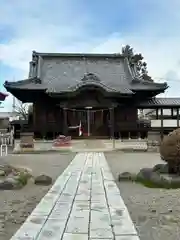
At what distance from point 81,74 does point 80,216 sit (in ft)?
88.8

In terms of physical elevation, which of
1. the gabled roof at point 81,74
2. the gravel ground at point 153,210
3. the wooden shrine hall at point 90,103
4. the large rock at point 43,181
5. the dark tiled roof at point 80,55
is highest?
the dark tiled roof at point 80,55

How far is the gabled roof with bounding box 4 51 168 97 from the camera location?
27.5 m

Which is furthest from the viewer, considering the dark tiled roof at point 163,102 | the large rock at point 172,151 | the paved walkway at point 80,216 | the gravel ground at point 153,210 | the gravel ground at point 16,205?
the dark tiled roof at point 163,102

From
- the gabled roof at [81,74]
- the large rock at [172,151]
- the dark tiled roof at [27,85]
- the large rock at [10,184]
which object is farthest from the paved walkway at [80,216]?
the dark tiled roof at [27,85]

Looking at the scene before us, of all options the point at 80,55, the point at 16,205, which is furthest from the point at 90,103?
the point at 16,205

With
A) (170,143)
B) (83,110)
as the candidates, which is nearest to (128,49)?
(83,110)

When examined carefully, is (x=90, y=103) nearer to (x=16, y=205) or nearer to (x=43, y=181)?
(x=43, y=181)

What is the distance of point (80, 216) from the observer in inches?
202

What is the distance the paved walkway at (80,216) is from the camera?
4.27m

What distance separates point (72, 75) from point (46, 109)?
14.9 feet

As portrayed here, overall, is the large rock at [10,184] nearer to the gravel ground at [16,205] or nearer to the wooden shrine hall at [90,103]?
the gravel ground at [16,205]

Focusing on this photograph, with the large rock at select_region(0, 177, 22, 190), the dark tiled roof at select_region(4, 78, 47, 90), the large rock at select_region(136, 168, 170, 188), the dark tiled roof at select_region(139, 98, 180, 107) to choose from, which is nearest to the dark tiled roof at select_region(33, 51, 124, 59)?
the dark tiled roof at select_region(4, 78, 47, 90)

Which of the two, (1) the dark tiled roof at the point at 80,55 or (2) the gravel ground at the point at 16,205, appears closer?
(2) the gravel ground at the point at 16,205

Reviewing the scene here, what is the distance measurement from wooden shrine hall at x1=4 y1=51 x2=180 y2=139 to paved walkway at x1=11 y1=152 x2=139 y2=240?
63.5 ft
